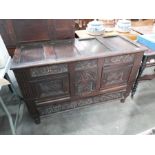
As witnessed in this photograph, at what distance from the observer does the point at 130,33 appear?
192 cm

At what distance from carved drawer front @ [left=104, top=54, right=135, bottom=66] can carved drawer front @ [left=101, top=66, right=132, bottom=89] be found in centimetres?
7

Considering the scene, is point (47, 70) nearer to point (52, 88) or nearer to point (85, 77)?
point (52, 88)

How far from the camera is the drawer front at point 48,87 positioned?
46.6 inches

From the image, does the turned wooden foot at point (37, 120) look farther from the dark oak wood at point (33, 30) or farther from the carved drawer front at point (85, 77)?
the dark oak wood at point (33, 30)

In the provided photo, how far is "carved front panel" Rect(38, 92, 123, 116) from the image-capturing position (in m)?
1.43

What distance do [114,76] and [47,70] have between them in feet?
2.34

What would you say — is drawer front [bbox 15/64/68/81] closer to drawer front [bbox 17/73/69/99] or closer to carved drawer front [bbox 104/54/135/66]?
drawer front [bbox 17/73/69/99]

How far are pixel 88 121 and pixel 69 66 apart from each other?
2.48 ft

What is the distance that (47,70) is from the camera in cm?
113
